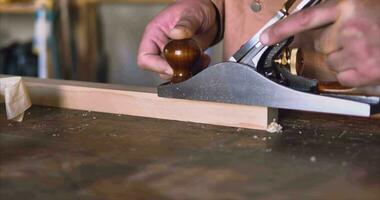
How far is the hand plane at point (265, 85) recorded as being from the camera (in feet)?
2.84

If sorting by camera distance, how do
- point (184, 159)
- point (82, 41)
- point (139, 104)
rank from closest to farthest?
point (184, 159) → point (139, 104) → point (82, 41)

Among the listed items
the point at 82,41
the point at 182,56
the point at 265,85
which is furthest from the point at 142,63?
the point at 82,41

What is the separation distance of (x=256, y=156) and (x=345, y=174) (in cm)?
12

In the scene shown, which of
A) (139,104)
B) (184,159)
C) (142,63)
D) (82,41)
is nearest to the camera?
(184,159)

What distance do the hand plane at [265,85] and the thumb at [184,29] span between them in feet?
0.15

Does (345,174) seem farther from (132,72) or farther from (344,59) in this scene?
(132,72)

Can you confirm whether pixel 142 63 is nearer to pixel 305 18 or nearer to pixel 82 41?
pixel 305 18

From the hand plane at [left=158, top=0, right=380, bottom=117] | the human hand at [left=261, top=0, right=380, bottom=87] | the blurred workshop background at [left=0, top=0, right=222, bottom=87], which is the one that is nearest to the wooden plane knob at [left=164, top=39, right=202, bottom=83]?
the hand plane at [left=158, top=0, right=380, bottom=117]

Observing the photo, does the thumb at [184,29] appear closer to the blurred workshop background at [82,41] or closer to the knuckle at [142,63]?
the knuckle at [142,63]

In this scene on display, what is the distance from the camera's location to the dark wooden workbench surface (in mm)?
650

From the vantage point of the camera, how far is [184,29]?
3.32ft

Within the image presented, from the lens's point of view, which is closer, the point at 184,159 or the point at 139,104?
the point at 184,159

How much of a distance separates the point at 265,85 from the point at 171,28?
0.34 metres

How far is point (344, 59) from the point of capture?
87cm
